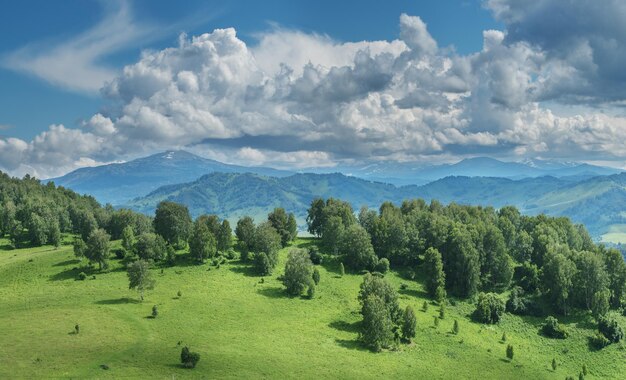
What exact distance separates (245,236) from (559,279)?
98065 mm

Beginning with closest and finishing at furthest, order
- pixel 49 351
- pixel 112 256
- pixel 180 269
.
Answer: pixel 49 351, pixel 180 269, pixel 112 256

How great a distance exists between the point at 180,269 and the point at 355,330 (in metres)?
56.0

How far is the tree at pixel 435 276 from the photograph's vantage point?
449ft

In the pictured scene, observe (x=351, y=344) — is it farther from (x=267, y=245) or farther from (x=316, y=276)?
(x=267, y=245)

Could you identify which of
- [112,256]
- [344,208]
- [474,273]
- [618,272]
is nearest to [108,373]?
[112,256]

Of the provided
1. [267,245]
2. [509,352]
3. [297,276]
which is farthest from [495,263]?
[267,245]

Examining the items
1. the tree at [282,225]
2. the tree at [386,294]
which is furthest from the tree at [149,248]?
the tree at [386,294]

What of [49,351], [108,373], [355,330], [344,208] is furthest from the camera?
A: [344,208]

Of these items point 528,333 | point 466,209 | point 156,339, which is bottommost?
point 528,333

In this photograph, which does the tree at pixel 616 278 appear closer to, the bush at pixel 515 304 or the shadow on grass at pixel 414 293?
the bush at pixel 515 304

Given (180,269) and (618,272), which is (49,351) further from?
(618,272)

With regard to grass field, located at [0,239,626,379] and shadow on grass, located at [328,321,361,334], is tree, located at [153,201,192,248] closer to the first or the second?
grass field, located at [0,239,626,379]

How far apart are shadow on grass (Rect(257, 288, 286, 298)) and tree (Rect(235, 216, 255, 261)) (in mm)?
23206

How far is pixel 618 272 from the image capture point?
141 meters
